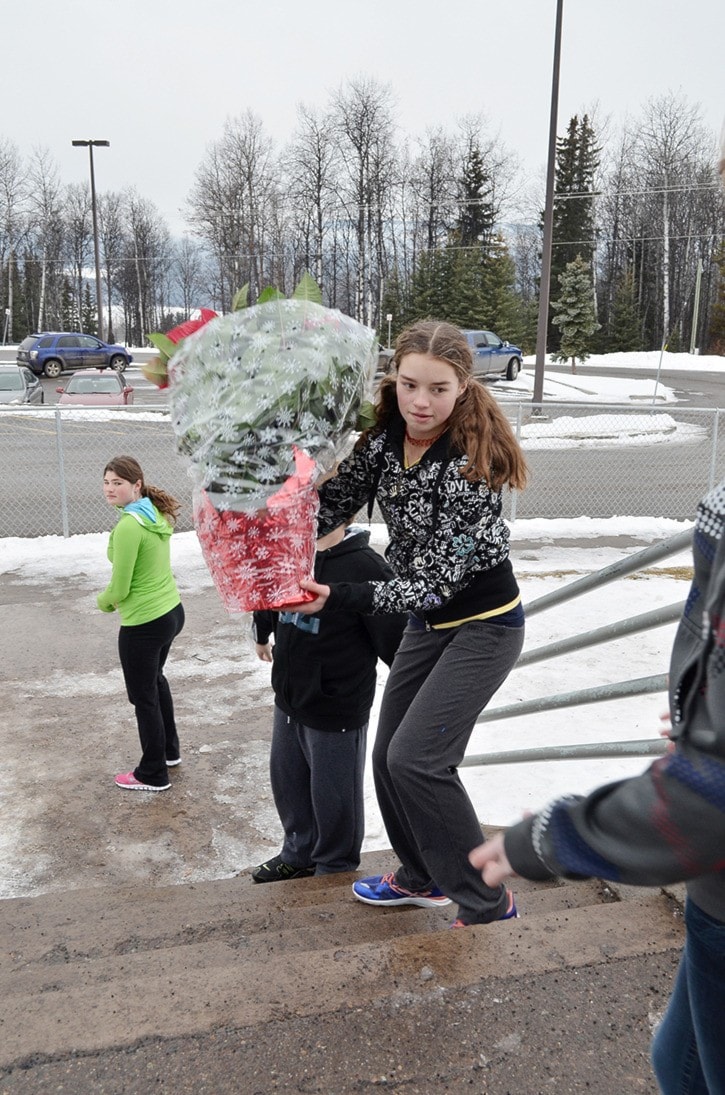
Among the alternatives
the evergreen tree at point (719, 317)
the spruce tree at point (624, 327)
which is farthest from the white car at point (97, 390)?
the evergreen tree at point (719, 317)

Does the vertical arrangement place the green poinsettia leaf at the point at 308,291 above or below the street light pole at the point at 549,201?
below

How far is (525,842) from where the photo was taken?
3.97 feet

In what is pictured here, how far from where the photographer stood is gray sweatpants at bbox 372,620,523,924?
2471mm

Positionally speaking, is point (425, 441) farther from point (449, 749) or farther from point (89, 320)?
point (89, 320)

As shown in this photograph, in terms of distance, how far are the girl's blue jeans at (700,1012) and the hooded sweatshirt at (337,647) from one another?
174cm

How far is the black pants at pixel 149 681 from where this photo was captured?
430 centimetres

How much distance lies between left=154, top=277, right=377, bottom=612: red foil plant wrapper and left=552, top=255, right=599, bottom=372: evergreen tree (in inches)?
1387

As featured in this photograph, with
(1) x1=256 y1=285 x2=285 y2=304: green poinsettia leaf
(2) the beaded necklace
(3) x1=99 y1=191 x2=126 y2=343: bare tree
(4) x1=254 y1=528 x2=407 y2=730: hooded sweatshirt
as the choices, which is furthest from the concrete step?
(3) x1=99 y1=191 x2=126 y2=343: bare tree

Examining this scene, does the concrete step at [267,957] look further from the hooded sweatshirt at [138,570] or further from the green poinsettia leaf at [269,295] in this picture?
the green poinsettia leaf at [269,295]

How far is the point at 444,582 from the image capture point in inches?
94.3

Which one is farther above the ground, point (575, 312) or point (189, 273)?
point (189, 273)

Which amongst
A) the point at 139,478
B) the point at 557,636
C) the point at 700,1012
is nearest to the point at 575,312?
the point at 557,636

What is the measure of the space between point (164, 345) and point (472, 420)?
35.2 inches

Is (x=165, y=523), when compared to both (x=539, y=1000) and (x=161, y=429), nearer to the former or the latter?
(x=539, y=1000)
